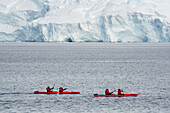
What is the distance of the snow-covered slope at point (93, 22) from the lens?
114562 millimetres

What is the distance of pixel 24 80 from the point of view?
33.0 m

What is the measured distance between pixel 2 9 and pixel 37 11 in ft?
51.9

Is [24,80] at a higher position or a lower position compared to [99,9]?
lower

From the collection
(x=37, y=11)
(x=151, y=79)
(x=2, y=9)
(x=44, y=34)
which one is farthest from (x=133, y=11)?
(x=151, y=79)

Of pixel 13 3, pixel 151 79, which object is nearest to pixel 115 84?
pixel 151 79

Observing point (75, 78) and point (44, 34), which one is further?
point (44, 34)

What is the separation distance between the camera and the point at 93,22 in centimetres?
11825

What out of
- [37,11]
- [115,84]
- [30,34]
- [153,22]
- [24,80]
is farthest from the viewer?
[37,11]

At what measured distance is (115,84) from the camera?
30953 millimetres

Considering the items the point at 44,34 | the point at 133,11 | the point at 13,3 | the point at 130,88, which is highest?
the point at 13,3

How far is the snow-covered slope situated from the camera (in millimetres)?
114562

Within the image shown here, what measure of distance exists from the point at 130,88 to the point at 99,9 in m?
107

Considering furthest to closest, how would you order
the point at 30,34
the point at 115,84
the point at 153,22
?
1. the point at 30,34
2. the point at 153,22
3. the point at 115,84

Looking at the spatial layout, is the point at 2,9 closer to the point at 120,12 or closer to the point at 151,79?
the point at 120,12
